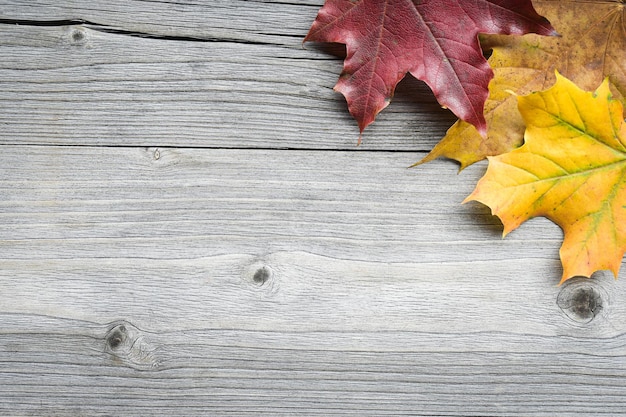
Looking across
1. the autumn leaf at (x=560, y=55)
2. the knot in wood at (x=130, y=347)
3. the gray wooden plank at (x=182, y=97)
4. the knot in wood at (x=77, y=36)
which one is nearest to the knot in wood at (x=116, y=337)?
the knot in wood at (x=130, y=347)

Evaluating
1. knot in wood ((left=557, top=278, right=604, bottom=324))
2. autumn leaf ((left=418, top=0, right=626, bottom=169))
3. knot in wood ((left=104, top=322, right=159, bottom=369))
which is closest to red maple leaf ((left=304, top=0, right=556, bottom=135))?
autumn leaf ((left=418, top=0, right=626, bottom=169))

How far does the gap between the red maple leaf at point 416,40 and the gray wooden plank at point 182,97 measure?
0.26 feet

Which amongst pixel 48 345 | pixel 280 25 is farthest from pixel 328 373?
pixel 280 25

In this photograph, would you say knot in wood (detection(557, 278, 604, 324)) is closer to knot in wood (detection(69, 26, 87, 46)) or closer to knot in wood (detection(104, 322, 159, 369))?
knot in wood (detection(104, 322, 159, 369))

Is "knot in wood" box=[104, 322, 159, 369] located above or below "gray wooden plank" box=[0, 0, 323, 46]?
below

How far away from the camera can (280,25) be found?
76 centimetres

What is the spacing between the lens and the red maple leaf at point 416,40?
0.67m

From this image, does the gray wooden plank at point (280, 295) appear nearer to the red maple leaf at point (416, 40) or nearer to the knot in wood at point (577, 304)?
the knot in wood at point (577, 304)

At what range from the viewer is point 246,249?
2.47 ft

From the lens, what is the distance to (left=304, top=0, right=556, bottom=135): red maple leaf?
672mm

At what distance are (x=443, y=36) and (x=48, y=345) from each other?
2.12 feet

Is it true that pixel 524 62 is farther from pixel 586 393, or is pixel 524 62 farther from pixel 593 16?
pixel 586 393

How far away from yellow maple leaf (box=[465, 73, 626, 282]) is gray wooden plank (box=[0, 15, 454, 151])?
119mm

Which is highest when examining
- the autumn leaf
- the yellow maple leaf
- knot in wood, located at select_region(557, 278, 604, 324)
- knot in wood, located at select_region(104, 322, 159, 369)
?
knot in wood, located at select_region(104, 322, 159, 369)
